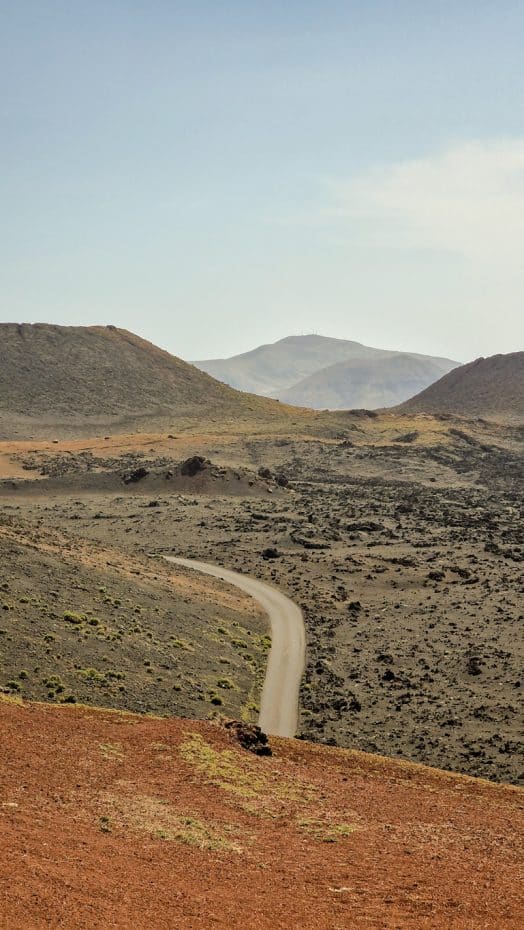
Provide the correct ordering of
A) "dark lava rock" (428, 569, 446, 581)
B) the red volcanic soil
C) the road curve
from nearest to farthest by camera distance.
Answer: the red volcanic soil < the road curve < "dark lava rock" (428, 569, 446, 581)

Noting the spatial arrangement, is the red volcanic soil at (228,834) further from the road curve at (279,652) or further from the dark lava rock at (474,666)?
the dark lava rock at (474,666)

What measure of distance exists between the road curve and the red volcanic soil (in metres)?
6.77

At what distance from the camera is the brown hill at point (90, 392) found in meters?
159

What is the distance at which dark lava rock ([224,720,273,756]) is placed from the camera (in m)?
31.5

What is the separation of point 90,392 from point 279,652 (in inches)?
5151

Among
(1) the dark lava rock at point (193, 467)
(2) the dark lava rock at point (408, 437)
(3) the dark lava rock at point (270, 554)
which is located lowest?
(3) the dark lava rock at point (270, 554)

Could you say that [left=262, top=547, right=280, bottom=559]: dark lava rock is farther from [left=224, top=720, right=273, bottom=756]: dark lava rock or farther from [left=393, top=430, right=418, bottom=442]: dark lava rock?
[left=393, top=430, right=418, bottom=442]: dark lava rock

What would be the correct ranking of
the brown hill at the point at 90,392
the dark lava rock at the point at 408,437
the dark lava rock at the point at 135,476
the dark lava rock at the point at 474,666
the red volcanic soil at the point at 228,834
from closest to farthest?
1. the red volcanic soil at the point at 228,834
2. the dark lava rock at the point at 474,666
3. the dark lava rock at the point at 135,476
4. the dark lava rock at the point at 408,437
5. the brown hill at the point at 90,392

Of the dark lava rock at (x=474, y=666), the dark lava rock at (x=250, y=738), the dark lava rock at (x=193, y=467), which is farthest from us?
the dark lava rock at (x=193, y=467)

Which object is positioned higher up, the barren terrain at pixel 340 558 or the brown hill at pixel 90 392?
the brown hill at pixel 90 392

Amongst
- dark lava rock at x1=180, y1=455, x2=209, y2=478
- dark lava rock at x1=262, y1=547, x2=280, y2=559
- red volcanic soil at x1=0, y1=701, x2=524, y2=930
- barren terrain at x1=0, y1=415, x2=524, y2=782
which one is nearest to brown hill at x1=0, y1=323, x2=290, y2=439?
barren terrain at x1=0, y1=415, x2=524, y2=782

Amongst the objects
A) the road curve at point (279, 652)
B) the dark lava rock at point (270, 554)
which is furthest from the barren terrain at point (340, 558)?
the road curve at point (279, 652)

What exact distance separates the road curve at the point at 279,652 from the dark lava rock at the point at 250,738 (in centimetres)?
535

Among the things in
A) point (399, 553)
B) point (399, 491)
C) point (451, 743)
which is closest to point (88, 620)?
point (451, 743)
